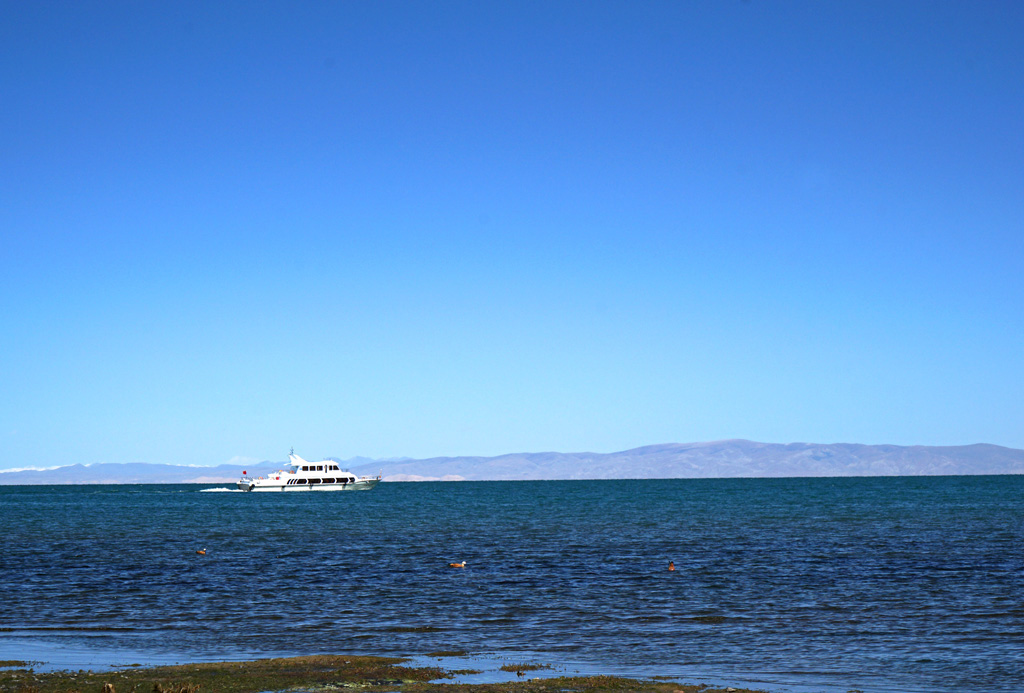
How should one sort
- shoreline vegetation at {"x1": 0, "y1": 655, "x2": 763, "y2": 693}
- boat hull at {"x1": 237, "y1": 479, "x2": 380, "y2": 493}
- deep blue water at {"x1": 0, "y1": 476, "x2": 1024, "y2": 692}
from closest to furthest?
shoreline vegetation at {"x1": 0, "y1": 655, "x2": 763, "y2": 693} < deep blue water at {"x1": 0, "y1": 476, "x2": 1024, "y2": 692} < boat hull at {"x1": 237, "y1": 479, "x2": 380, "y2": 493}

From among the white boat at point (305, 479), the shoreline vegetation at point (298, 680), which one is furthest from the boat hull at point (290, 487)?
the shoreline vegetation at point (298, 680)

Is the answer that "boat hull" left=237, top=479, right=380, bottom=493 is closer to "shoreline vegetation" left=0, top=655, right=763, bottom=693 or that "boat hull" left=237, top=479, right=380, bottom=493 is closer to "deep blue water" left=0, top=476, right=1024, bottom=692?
"deep blue water" left=0, top=476, right=1024, bottom=692

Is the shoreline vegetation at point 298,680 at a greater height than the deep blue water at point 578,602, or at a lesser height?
greater

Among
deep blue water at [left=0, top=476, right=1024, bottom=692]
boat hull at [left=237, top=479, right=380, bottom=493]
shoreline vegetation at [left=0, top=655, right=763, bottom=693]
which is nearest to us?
shoreline vegetation at [left=0, top=655, right=763, bottom=693]

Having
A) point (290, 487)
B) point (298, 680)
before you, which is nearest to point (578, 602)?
point (298, 680)

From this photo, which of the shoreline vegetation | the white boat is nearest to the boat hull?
the white boat

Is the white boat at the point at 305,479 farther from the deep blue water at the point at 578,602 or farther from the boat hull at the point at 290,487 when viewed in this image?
the deep blue water at the point at 578,602

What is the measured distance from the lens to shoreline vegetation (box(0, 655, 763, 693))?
17.2 meters

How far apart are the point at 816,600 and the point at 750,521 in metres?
44.9

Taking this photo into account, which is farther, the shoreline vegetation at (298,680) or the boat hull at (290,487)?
the boat hull at (290,487)

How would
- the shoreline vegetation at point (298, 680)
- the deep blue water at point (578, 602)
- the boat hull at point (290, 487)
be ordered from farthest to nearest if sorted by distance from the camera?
the boat hull at point (290, 487) < the deep blue water at point (578, 602) < the shoreline vegetation at point (298, 680)

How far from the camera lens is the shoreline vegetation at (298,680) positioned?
17.2 meters

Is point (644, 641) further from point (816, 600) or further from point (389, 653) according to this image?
point (816, 600)

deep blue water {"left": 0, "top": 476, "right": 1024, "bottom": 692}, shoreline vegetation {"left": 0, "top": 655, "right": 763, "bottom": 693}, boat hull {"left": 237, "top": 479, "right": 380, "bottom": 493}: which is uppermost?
shoreline vegetation {"left": 0, "top": 655, "right": 763, "bottom": 693}
